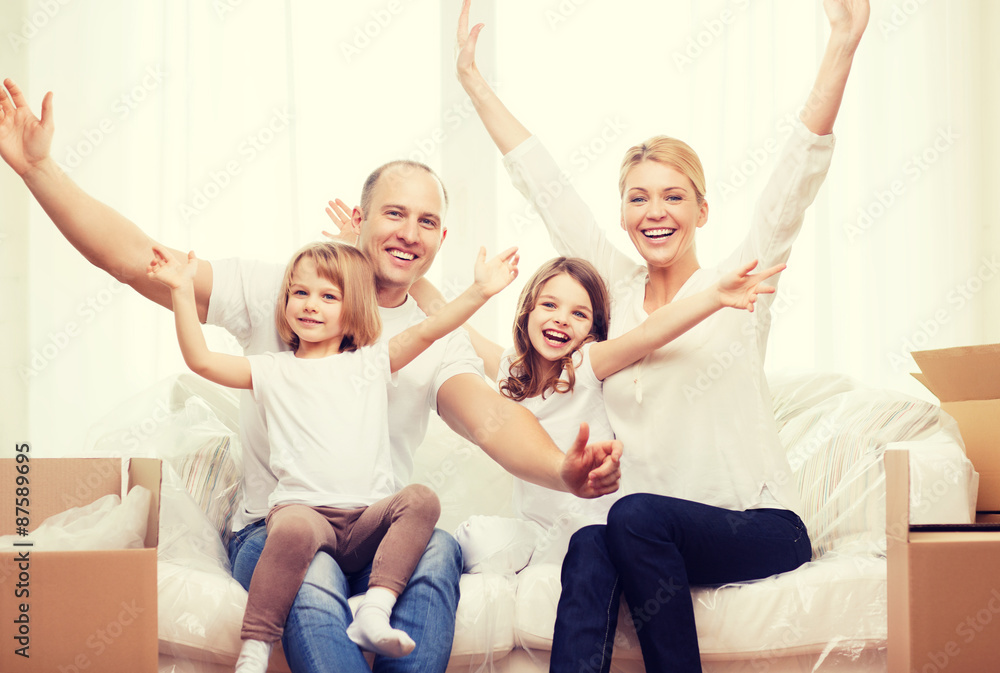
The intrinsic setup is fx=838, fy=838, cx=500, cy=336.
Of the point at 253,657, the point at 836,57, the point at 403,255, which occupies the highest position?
the point at 836,57

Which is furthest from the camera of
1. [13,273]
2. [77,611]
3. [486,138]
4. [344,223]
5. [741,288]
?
[486,138]

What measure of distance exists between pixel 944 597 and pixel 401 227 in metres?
1.04

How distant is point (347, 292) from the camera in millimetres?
1444

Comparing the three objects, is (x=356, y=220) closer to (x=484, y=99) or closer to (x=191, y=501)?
(x=484, y=99)

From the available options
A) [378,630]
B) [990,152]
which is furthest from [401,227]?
[990,152]

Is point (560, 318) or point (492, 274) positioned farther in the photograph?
point (560, 318)

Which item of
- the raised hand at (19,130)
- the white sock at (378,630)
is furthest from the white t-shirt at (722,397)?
the raised hand at (19,130)

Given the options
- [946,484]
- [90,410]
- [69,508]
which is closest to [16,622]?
[69,508]

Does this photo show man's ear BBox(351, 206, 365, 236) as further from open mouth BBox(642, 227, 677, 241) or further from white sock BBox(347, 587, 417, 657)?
white sock BBox(347, 587, 417, 657)

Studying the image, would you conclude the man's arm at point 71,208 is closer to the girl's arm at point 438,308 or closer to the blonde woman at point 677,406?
the girl's arm at point 438,308

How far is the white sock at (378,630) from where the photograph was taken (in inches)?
43.0

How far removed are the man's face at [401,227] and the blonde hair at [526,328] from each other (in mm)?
212

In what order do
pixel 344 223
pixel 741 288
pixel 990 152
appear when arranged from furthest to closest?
pixel 990 152, pixel 344 223, pixel 741 288

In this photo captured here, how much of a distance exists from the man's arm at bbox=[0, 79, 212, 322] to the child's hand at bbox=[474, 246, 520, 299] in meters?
0.52
